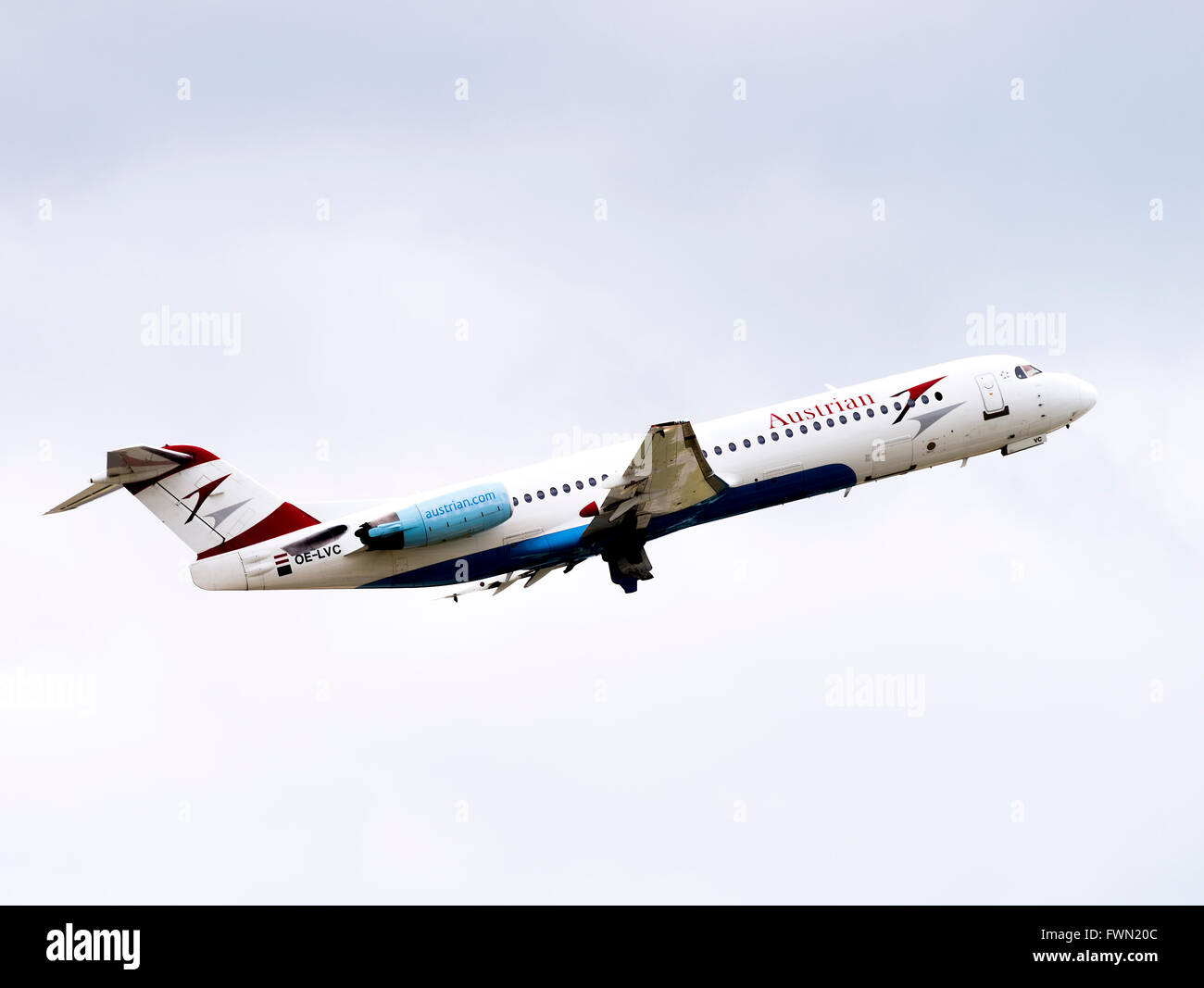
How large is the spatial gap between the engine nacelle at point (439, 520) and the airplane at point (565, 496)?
36 mm

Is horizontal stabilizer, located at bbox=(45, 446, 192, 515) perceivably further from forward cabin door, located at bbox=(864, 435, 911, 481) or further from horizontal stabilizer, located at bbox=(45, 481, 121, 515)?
forward cabin door, located at bbox=(864, 435, 911, 481)

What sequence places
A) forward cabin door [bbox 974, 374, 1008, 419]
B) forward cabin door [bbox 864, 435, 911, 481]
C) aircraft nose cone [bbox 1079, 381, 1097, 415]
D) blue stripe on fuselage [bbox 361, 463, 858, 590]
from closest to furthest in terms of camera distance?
blue stripe on fuselage [bbox 361, 463, 858, 590] → forward cabin door [bbox 864, 435, 911, 481] → forward cabin door [bbox 974, 374, 1008, 419] → aircraft nose cone [bbox 1079, 381, 1097, 415]

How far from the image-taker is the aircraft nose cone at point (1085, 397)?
5518cm

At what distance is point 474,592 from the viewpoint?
49938 mm

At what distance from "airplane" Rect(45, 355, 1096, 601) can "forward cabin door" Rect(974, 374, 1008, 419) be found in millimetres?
147

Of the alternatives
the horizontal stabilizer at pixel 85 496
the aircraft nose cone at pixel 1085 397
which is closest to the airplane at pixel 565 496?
the horizontal stabilizer at pixel 85 496

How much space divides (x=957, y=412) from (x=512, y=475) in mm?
14293

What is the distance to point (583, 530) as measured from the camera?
158 ft

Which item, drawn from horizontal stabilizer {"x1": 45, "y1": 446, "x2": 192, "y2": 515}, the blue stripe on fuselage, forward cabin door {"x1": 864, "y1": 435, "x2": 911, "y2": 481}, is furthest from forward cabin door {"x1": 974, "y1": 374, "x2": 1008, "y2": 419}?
horizontal stabilizer {"x1": 45, "y1": 446, "x2": 192, "y2": 515}

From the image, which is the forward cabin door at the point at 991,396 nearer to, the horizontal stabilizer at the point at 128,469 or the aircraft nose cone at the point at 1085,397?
the aircraft nose cone at the point at 1085,397

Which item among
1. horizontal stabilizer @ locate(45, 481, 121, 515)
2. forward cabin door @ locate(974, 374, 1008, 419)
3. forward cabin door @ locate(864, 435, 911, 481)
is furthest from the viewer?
forward cabin door @ locate(974, 374, 1008, 419)

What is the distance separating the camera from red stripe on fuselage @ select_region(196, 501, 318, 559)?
152 ft

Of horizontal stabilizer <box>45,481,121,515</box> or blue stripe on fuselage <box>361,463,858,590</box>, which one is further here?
blue stripe on fuselage <box>361,463,858,590</box>
